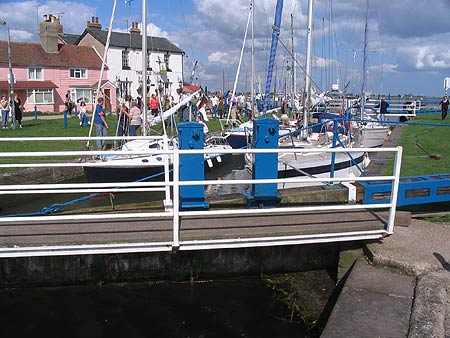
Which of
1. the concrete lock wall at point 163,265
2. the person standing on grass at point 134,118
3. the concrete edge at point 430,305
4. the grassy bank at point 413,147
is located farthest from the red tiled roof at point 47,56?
the concrete edge at point 430,305

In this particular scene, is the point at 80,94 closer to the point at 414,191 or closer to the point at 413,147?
the point at 413,147

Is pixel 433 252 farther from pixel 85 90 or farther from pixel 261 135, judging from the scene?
pixel 85 90

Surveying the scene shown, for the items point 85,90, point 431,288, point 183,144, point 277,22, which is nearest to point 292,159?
point 277,22

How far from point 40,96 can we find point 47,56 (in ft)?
17.1

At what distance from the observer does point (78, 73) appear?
161ft

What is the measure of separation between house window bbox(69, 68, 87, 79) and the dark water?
46168 millimetres

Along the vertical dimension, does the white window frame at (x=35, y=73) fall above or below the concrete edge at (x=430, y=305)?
above

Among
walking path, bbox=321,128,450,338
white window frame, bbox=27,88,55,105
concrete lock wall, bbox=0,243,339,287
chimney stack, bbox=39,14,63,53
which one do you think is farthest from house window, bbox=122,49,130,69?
walking path, bbox=321,128,450,338

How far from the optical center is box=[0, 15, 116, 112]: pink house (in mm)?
44750

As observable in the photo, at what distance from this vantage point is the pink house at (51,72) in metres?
44.8

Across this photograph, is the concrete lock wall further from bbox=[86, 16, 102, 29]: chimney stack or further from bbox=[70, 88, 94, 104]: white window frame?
bbox=[86, 16, 102, 29]: chimney stack

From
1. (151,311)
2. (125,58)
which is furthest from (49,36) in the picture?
(151,311)

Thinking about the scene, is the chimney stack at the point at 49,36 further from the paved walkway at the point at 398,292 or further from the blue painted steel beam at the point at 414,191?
the paved walkway at the point at 398,292

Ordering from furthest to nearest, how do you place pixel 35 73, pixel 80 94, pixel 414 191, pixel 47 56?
pixel 80 94
pixel 47 56
pixel 35 73
pixel 414 191
